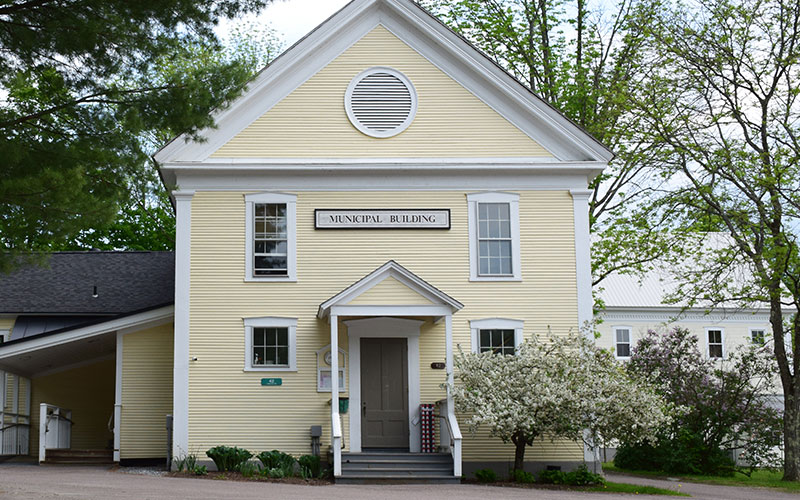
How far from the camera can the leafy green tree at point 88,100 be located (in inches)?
437

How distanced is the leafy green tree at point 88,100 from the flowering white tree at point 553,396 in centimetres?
771

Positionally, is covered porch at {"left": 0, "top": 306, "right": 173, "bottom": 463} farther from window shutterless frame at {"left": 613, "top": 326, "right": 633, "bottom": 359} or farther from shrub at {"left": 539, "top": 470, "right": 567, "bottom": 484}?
window shutterless frame at {"left": 613, "top": 326, "right": 633, "bottom": 359}

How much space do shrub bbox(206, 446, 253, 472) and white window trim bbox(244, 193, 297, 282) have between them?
3.50m

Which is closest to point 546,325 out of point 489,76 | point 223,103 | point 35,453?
point 489,76

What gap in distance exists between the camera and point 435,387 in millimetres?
18938

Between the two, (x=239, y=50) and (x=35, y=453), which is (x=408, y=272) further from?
(x=239, y=50)

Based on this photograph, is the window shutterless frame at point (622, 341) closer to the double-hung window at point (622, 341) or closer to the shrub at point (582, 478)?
the double-hung window at point (622, 341)

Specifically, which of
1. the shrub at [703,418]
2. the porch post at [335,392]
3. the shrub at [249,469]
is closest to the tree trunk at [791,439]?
the shrub at [703,418]

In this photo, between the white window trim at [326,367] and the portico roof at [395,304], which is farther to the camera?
the white window trim at [326,367]

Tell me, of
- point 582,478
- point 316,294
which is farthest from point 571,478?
point 316,294

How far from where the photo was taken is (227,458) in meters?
17.7

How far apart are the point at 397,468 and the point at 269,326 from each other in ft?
13.0

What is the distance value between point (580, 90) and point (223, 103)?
1543 centimetres

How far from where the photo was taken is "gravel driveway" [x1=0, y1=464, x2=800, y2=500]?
13211mm
